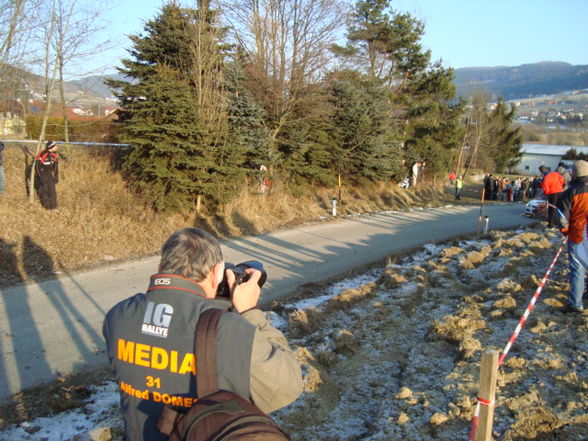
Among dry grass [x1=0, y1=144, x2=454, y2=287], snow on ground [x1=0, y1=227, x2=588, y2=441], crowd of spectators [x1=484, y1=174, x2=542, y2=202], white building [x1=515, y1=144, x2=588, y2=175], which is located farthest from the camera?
white building [x1=515, y1=144, x2=588, y2=175]

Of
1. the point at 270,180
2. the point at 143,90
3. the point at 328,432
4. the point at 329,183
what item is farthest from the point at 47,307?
the point at 329,183

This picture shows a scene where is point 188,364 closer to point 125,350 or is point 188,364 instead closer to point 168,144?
point 125,350

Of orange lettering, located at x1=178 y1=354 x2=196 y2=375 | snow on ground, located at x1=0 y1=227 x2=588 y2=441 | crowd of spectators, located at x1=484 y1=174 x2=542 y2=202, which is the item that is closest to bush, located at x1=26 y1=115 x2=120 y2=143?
snow on ground, located at x1=0 y1=227 x2=588 y2=441

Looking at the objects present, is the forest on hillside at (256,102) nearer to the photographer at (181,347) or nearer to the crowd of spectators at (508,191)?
the crowd of spectators at (508,191)

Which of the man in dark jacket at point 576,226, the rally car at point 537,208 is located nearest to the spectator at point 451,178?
the rally car at point 537,208

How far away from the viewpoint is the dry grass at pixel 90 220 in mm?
9784

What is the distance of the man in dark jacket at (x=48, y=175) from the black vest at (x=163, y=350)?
440 inches

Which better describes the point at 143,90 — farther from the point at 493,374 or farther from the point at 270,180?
the point at 493,374

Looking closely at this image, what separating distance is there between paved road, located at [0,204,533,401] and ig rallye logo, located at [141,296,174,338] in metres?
4.14

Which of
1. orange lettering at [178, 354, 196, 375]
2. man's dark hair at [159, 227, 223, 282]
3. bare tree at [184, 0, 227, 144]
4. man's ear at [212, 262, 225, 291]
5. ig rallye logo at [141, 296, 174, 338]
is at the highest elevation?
bare tree at [184, 0, 227, 144]

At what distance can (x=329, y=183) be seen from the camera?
22.7 metres

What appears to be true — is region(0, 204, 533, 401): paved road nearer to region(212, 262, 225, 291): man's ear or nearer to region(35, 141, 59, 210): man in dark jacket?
region(35, 141, 59, 210): man in dark jacket

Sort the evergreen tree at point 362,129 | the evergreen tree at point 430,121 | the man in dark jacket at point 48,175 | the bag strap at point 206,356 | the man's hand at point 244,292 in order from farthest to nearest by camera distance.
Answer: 1. the evergreen tree at point 430,121
2. the evergreen tree at point 362,129
3. the man in dark jacket at point 48,175
4. the man's hand at point 244,292
5. the bag strap at point 206,356

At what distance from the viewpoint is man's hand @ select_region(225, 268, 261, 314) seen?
84.6 inches
